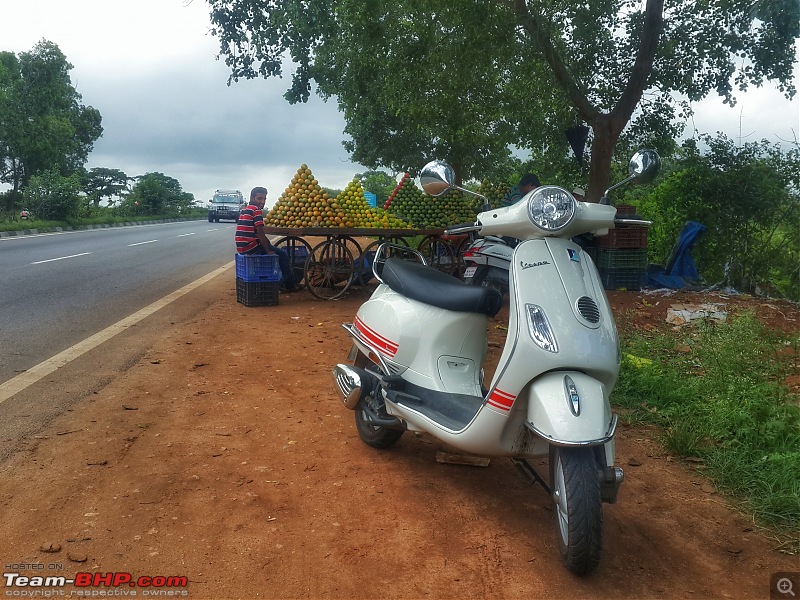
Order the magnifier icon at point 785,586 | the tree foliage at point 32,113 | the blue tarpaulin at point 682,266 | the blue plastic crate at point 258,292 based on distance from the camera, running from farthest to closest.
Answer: the tree foliage at point 32,113, the blue tarpaulin at point 682,266, the blue plastic crate at point 258,292, the magnifier icon at point 785,586

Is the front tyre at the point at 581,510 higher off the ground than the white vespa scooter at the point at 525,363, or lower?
lower

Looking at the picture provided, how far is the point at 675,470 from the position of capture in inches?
160

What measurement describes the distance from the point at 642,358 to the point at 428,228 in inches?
196

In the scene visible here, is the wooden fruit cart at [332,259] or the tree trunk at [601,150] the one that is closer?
the wooden fruit cart at [332,259]

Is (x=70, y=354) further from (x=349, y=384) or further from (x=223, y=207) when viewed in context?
(x=223, y=207)

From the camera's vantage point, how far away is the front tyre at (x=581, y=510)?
8.52 ft

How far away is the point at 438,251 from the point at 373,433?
7.72 m

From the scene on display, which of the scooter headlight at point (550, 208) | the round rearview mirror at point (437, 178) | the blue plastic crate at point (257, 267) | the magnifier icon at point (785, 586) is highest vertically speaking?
the round rearview mirror at point (437, 178)

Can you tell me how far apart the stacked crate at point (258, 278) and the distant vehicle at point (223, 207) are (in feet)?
101

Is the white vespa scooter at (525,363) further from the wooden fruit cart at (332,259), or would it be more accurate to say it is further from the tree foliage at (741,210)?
the tree foliage at (741,210)

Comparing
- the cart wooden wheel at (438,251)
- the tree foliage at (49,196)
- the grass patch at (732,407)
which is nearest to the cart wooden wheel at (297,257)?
the cart wooden wheel at (438,251)

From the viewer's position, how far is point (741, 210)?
11.5m

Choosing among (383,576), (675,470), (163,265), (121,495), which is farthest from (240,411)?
(163,265)

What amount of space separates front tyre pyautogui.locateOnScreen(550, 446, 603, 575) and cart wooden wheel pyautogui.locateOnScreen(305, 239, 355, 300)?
6.95 meters
